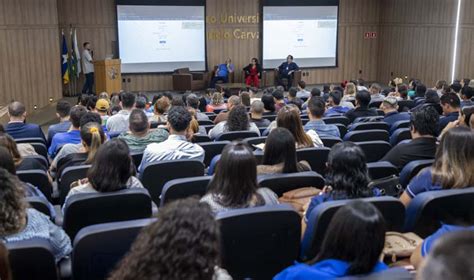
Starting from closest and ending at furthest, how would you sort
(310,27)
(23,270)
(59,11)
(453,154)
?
(23,270)
(453,154)
(59,11)
(310,27)

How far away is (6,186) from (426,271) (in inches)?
78.6

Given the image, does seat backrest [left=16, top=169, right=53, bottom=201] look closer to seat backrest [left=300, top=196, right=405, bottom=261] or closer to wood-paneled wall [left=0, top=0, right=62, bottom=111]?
seat backrest [left=300, top=196, right=405, bottom=261]

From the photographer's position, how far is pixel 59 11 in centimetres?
1374

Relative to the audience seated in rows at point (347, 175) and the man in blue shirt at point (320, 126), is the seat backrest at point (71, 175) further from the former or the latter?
the man in blue shirt at point (320, 126)

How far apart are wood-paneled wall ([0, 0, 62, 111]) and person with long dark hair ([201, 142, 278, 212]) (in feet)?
28.8

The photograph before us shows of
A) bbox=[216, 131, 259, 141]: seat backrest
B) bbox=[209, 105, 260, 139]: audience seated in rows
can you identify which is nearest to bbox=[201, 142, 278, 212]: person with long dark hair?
bbox=[216, 131, 259, 141]: seat backrest

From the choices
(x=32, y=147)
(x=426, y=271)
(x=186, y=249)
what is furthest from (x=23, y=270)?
(x=32, y=147)

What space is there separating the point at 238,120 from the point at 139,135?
1201 millimetres

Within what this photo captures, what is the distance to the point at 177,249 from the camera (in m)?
1.60

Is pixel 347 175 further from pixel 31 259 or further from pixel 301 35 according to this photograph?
pixel 301 35

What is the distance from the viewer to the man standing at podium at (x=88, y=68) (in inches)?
537

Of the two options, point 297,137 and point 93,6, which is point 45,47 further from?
point 297,137

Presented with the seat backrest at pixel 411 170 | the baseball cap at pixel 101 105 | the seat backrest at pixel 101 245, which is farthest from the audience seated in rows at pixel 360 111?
the seat backrest at pixel 101 245

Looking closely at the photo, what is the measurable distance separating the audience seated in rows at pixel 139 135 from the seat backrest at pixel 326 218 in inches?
101
